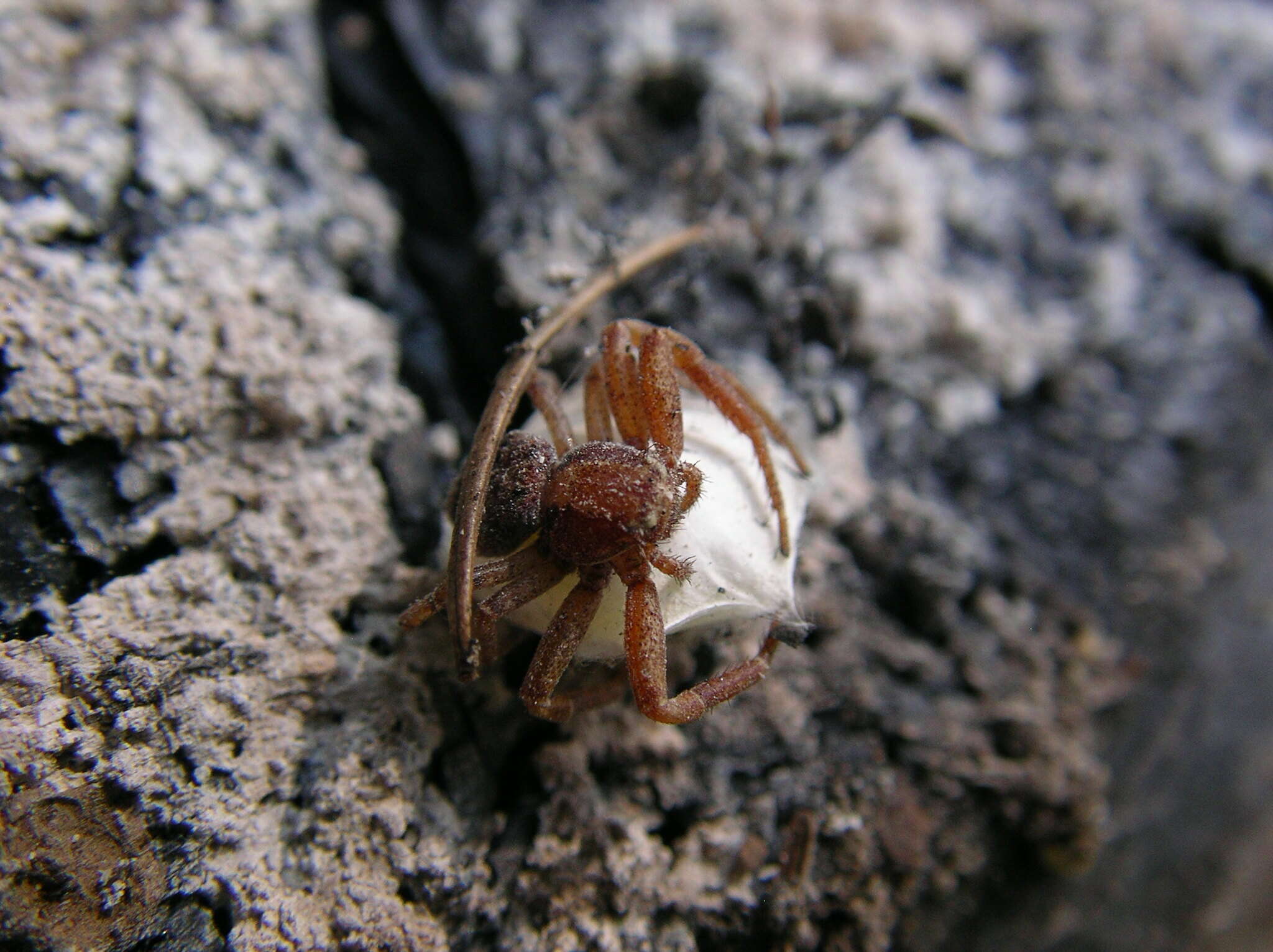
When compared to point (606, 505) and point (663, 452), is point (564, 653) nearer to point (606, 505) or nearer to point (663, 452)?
point (606, 505)

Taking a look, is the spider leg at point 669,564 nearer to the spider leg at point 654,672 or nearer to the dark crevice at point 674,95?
the spider leg at point 654,672

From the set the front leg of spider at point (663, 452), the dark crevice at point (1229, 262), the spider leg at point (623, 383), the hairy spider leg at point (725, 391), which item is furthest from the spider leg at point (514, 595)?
the dark crevice at point (1229, 262)

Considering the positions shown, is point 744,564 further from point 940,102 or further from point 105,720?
point 940,102

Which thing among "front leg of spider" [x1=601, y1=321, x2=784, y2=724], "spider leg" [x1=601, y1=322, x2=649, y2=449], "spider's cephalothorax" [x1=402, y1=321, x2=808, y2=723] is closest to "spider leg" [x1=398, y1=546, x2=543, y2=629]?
"spider's cephalothorax" [x1=402, y1=321, x2=808, y2=723]

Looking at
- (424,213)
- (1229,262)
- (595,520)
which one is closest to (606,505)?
(595,520)

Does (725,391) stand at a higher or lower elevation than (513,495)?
higher

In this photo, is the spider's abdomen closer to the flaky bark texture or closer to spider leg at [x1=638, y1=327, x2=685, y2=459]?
spider leg at [x1=638, y1=327, x2=685, y2=459]

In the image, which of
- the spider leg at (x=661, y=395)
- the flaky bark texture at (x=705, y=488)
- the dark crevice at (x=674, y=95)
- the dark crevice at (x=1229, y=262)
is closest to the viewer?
the flaky bark texture at (x=705, y=488)
